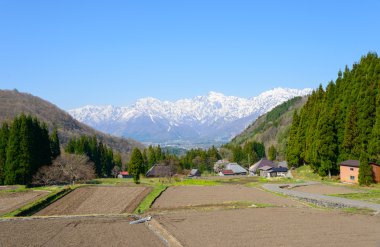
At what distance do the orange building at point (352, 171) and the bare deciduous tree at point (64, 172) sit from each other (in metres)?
43.3

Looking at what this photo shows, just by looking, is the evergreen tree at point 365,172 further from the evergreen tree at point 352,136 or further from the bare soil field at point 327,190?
the evergreen tree at point 352,136

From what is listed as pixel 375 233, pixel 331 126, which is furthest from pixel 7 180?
pixel 375 233

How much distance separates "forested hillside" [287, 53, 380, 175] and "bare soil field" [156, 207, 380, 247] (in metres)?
25.6

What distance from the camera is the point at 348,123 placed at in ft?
207

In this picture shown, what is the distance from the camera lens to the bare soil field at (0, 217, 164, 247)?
2498cm

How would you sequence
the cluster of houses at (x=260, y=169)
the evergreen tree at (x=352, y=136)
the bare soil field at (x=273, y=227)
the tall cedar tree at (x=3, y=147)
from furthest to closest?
the cluster of houses at (x=260, y=169) → the tall cedar tree at (x=3, y=147) → the evergreen tree at (x=352, y=136) → the bare soil field at (x=273, y=227)

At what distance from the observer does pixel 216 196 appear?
49969 mm

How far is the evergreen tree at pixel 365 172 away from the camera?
53.8 m

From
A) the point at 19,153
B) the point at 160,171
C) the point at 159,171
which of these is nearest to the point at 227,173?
the point at 160,171

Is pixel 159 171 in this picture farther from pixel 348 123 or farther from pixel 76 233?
pixel 76 233

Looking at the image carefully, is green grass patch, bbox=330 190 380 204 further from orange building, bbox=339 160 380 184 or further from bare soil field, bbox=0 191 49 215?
bare soil field, bbox=0 191 49 215

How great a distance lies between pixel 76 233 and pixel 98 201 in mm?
18782

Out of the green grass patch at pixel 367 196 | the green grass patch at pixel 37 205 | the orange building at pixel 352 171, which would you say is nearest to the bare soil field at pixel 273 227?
the green grass patch at pixel 367 196

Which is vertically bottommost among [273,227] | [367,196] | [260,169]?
[273,227]
